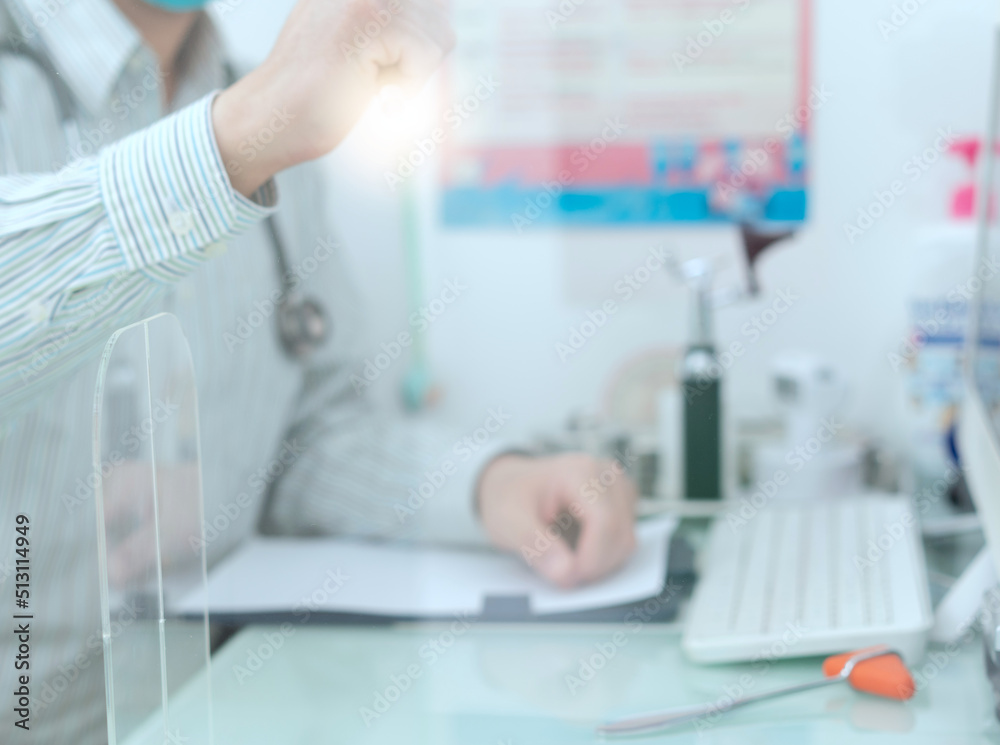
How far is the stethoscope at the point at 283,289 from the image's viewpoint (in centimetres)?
54

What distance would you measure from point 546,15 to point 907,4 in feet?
1.40

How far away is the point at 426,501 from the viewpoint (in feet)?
3.13

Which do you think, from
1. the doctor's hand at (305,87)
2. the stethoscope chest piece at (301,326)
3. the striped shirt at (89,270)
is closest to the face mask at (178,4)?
the striped shirt at (89,270)

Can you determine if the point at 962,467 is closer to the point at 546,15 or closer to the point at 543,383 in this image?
the point at 543,383

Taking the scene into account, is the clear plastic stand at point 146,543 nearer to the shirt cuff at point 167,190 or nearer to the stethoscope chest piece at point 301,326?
the shirt cuff at point 167,190

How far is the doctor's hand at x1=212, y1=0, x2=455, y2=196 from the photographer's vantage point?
0.45 meters

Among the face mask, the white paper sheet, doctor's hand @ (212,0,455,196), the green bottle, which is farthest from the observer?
the green bottle

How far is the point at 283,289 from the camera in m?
0.81

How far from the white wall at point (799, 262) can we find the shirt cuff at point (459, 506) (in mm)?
292

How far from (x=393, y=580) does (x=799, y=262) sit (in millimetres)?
673

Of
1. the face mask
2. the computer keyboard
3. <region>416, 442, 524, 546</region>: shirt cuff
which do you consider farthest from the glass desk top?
the face mask

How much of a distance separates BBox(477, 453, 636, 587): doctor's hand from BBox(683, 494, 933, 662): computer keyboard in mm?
85

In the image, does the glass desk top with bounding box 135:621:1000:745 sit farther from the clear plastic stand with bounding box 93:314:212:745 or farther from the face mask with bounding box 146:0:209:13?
the face mask with bounding box 146:0:209:13

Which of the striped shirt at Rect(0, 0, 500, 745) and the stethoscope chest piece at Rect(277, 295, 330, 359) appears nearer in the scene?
the striped shirt at Rect(0, 0, 500, 745)
